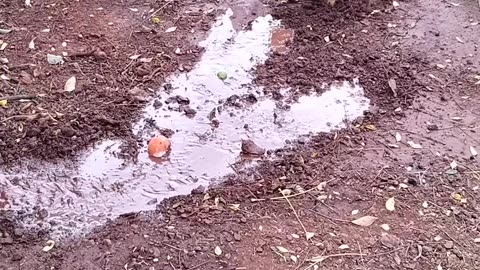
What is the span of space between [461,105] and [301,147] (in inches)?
40.9

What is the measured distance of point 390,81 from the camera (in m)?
3.75

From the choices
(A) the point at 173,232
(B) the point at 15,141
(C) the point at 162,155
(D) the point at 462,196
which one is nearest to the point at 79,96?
(B) the point at 15,141

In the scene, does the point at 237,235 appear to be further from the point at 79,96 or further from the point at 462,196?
the point at 79,96

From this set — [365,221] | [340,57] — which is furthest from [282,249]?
[340,57]

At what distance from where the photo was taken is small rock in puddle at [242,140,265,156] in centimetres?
332

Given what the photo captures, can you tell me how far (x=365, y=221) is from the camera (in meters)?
2.91

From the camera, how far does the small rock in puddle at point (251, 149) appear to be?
10.9 ft

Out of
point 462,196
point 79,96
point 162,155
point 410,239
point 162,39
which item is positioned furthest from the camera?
point 162,39

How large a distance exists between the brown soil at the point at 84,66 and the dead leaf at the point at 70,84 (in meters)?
0.02

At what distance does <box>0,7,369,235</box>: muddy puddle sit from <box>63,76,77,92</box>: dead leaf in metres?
0.49

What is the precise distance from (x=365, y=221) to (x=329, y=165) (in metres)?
0.41

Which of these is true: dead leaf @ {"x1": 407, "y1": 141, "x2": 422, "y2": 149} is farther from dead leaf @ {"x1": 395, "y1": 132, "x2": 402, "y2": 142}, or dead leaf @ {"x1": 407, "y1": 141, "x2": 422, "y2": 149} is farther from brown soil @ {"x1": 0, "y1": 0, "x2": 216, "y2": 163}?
brown soil @ {"x1": 0, "y1": 0, "x2": 216, "y2": 163}

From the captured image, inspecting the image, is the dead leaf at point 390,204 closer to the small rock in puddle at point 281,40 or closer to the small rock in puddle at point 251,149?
the small rock in puddle at point 251,149

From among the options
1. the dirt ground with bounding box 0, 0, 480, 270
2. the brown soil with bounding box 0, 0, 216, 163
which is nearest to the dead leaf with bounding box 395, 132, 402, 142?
the dirt ground with bounding box 0, 0, 480, 270
